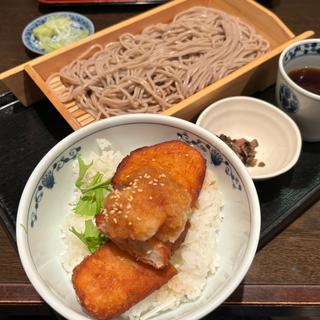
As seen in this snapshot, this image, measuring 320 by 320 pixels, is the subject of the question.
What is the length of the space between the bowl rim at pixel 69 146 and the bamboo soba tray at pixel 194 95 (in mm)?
290

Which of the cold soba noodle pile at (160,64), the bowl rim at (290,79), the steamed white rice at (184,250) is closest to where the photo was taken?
the steamed white rice at (184,250)

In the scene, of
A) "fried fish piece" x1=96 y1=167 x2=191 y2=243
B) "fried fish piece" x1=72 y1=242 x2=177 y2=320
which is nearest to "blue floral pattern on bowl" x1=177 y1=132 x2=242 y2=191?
"fried fish piece" x1=96 y1=167 x2=191 y2=243

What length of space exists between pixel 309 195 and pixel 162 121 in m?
0.70

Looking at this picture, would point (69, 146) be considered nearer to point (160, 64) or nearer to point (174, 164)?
point (174, 164)

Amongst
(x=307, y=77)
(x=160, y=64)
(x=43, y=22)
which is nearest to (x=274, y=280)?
(x=307, y=77)

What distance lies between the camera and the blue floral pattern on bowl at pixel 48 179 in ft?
4.25

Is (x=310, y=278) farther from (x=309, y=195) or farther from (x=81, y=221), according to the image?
(x=81, y=221)

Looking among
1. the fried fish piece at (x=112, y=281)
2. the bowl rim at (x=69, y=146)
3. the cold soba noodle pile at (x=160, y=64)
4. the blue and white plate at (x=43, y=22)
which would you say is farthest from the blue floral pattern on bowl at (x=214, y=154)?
the blue and white plate at (x=43, y=22)

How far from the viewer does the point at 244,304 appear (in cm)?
141

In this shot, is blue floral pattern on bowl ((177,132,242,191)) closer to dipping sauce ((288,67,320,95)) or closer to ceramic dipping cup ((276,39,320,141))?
ceramic dipping cup ((276,39,320,141))

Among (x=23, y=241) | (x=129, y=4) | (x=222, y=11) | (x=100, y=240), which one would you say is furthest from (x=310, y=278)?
(x=129, y=4)

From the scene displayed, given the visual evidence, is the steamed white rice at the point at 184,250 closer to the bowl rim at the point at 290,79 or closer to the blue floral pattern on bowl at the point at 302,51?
the bowl rim at the point at 290,79

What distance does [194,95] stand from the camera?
1.80 m

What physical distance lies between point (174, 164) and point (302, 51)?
1.02 metres
